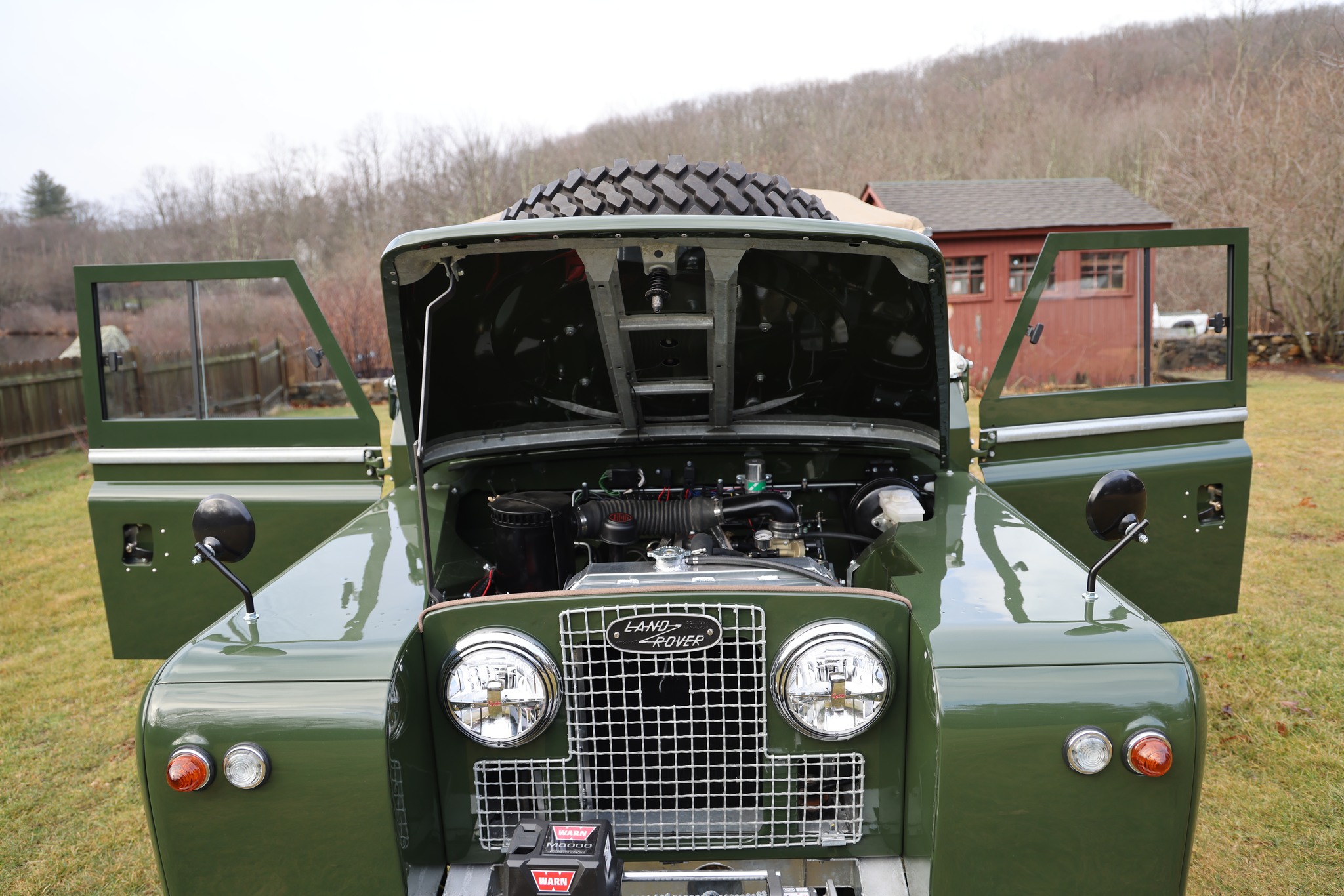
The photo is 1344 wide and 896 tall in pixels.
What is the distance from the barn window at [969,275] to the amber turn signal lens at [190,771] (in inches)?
754

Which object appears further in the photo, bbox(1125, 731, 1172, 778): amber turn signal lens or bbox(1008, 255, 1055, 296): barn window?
bbox(1008, 255, 1055, 296): barn window

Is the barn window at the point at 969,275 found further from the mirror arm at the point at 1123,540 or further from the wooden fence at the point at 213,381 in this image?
the mirror arm at the point at 1123,540

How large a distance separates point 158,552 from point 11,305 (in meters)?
28.7

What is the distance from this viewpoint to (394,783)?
184cm

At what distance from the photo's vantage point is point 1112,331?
3.51 meters

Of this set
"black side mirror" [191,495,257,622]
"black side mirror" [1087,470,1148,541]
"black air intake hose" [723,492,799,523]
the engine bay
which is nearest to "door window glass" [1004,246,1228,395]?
the engine bay

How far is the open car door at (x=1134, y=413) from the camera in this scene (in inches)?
131

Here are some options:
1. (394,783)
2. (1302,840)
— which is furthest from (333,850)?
(1302,840)

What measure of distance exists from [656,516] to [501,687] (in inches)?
46.1

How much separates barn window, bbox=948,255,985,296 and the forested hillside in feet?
17.3

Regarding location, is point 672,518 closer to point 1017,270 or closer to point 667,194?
point 667,194

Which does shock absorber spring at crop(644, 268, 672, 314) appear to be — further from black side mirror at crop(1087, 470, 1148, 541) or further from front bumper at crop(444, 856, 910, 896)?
front bumper at crop(444, 856, 910, 896)

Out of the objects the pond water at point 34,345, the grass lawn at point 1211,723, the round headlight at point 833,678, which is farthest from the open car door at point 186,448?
the pond water at point 34,345

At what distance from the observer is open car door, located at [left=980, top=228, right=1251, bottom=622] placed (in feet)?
10.9
